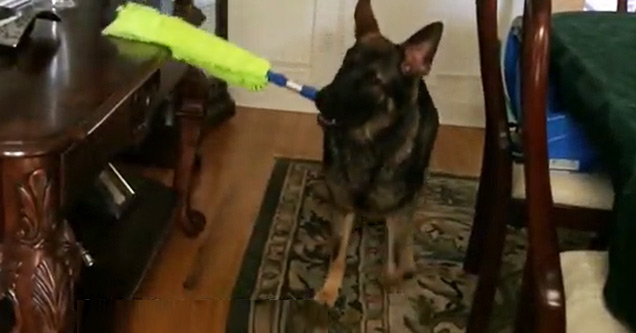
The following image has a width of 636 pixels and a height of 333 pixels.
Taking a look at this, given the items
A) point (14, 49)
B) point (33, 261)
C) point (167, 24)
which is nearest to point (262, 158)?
point (167, 24)

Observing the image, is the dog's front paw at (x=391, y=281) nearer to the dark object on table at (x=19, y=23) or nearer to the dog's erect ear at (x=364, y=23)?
the dog's erect ear at (x=364, y=23)

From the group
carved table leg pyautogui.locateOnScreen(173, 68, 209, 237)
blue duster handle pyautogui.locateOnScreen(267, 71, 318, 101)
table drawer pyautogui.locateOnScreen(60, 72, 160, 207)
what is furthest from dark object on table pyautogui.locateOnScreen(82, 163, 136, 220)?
table drawer pyautogui.locateOnScreen(60, 72, 160, 207)

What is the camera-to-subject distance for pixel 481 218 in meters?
2.10

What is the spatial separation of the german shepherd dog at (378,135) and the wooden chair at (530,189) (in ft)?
0.58

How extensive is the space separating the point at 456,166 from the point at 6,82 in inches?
76.8

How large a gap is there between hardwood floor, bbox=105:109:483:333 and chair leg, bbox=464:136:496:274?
62 cm

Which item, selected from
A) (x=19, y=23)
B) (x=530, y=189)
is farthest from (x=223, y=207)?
(x=530, y=189)

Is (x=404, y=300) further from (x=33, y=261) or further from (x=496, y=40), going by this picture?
(x=33, y=261)

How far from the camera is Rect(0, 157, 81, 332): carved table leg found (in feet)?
3.47

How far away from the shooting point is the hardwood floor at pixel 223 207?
79.2 inches

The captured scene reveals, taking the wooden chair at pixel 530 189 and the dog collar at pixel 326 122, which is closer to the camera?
the wooden chair at pixel 530 189

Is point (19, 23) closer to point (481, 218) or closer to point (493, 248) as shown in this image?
point (493, 248)

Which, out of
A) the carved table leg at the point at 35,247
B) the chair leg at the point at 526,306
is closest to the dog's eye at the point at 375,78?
the chair leg at the point at 526,306

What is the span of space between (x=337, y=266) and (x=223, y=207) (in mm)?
546
